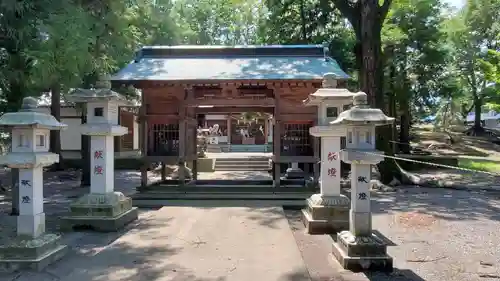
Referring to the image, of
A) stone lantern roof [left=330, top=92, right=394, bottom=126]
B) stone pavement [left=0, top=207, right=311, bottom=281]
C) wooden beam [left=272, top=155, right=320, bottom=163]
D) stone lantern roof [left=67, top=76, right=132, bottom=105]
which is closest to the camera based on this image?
stone pavement [left=0, top=207, right=311, bottom=281]

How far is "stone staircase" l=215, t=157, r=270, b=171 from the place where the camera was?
2042 cm

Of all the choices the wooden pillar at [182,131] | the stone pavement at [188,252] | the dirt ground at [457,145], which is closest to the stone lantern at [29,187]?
the stone pavement at [188,252]

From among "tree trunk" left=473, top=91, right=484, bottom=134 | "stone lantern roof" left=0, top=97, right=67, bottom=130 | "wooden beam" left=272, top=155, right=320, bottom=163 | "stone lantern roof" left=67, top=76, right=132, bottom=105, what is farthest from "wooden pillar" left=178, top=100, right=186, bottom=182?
"tree trunk" left=473, top=91, right=484, bottom=134

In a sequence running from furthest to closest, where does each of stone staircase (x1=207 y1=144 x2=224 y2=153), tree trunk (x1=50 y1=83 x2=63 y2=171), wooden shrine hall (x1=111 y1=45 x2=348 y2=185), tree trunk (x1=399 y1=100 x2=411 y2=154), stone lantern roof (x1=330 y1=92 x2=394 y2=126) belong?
stone staircase (x1=207 y1=144 x2=224 y2=153) → tree trunk (x1=399 y1=100 x2=411 y2=154) → tree trunk (x1=50 y1=83 x2=63 y2=171) → wooden shrine hall (x1=111 y1=45 x2=348 y2=185) → stone lantern roof (x1=330 y1=92 x2=394 y2=126)

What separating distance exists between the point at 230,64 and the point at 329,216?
616 cm

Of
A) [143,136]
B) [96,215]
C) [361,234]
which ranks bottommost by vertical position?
[96,215]

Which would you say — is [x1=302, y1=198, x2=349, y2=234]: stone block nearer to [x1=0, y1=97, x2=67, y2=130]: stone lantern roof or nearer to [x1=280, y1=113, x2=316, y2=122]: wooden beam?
[x1=280, y1=113, x2=316, y2=122]: wooden beam

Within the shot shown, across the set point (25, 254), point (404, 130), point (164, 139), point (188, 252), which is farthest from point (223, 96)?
point (404, 130)

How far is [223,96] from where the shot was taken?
11406mm

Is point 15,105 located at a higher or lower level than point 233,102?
lower

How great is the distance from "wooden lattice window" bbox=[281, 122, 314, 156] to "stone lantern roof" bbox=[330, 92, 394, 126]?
541 centimetres

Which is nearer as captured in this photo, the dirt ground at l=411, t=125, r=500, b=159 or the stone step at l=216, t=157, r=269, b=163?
the stone step at l=216, t=157, r=269, b=163

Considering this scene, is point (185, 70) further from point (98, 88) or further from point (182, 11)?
point (182, 11)

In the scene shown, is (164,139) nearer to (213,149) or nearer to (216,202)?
(216,202)
